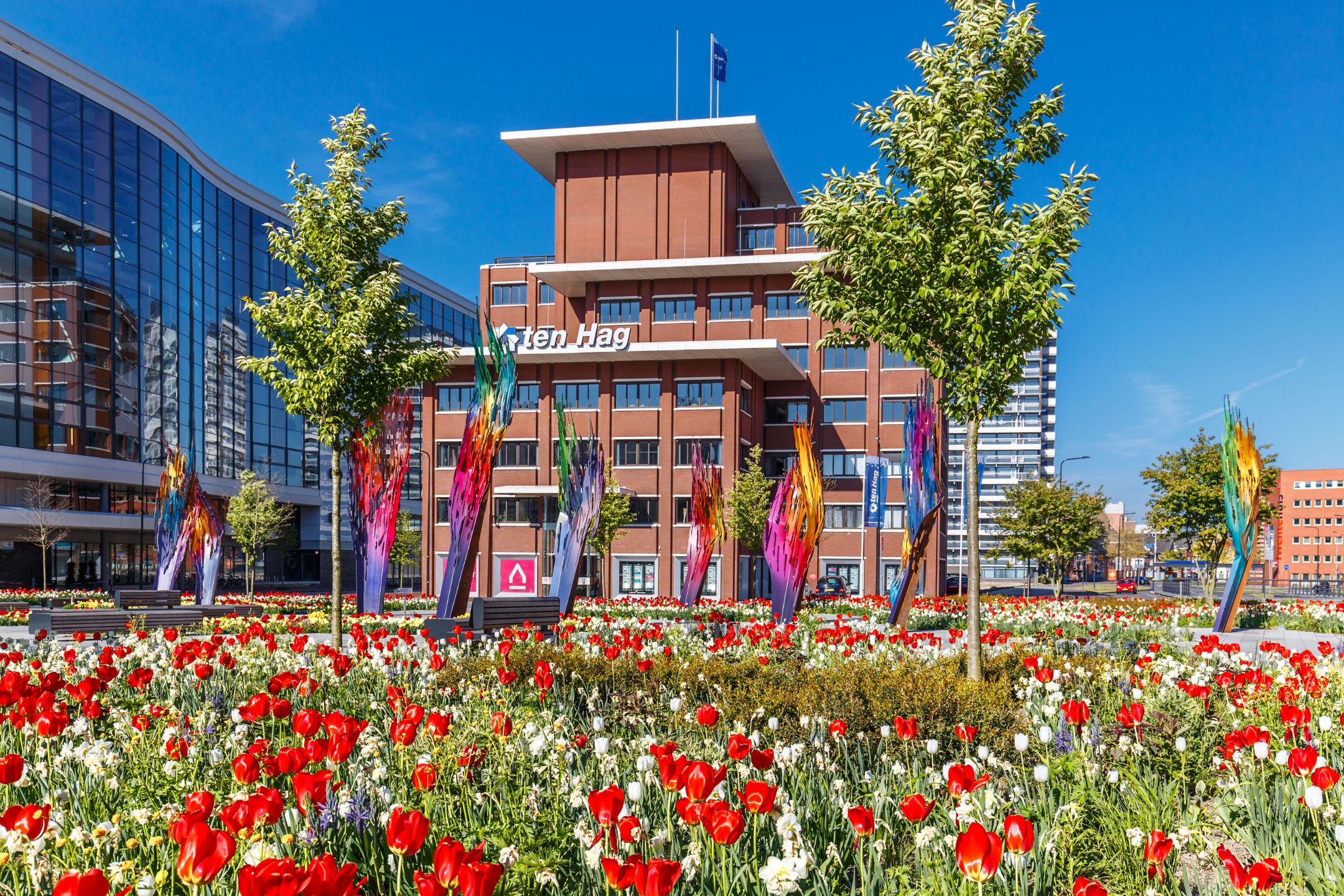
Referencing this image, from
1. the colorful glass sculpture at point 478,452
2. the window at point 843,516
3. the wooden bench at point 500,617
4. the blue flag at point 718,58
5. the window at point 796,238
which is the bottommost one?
the wooden bench at point 500,617

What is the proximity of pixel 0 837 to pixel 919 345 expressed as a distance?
9.73 metres

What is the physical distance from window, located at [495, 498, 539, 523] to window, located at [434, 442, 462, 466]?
435cm

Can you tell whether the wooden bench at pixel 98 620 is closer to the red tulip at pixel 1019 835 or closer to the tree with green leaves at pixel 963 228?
the tree with green leaves at pixel 963 228

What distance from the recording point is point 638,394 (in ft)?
178

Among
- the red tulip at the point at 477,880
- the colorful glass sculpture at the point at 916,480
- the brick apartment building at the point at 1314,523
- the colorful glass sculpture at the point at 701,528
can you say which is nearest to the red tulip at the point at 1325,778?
the red tulip at the point at 477,880

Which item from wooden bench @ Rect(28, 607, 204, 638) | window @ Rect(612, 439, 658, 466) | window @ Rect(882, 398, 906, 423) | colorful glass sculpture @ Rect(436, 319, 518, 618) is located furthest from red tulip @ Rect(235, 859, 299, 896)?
window @ Rect(882, 398, 906, 423)

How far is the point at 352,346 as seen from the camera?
15.2m

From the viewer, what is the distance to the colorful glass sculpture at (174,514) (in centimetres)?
3131

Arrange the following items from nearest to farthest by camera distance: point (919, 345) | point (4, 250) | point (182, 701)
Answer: point (182, 701) → point (919, 345) → point (4, 250)

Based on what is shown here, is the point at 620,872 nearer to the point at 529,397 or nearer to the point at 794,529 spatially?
the point at 794,529

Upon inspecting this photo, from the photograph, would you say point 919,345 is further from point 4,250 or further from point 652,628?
point 4,250

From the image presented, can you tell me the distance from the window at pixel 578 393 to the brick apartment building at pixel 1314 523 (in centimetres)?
13380

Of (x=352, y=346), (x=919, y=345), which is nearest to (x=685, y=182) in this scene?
(x=352, y=346)

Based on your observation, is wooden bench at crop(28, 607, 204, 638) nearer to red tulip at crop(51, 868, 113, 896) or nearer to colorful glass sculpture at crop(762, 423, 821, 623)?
colorful glass sculpture at crop(762, 423, 821, 623)
